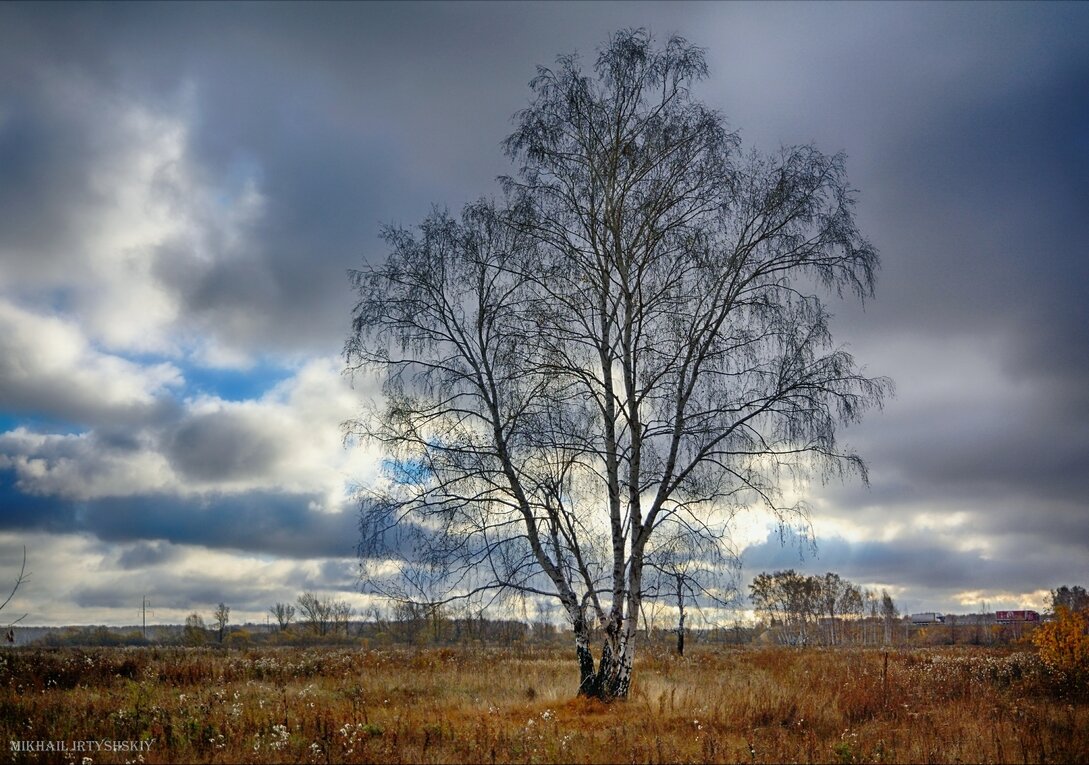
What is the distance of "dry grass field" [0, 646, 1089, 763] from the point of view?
32.0ft

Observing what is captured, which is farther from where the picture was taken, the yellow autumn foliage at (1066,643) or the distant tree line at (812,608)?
the distant tree line at (812,608)

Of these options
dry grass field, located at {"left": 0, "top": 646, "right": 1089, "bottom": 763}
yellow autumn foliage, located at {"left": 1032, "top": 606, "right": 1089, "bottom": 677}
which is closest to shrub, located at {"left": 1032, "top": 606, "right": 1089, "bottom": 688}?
yellow autumn foliage, located at {"left": 1032, "top": 606, "right": 1089, "bottom": 677}

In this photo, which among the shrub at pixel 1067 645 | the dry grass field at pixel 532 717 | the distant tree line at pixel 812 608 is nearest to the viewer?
the dry grass field at pixel 532 717

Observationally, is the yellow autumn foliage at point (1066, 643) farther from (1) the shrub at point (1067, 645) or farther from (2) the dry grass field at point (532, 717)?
(2) the dry grass field at point (532, 717)

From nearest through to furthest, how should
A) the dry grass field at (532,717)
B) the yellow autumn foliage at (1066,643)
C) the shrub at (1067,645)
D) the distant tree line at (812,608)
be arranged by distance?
the dry grass field at (532,717)
the shrub at (1067,645)
the yellow autumn foliage at (1066,643)
the distant tree line at (812,608)

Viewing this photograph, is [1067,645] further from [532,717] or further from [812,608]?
[812,608]

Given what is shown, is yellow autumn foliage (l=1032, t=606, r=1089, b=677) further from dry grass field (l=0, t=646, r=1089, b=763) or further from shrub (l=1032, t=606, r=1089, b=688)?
dry grass field (l=0, t=646, r=1089, b=763)

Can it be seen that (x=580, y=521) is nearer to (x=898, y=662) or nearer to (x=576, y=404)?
(x=576, y=404)

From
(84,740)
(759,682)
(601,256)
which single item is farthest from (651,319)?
(84,740)

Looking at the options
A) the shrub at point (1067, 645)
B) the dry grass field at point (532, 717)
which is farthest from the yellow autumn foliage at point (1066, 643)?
the dry grass field at point (532, 717)

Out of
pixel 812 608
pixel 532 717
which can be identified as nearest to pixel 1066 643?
pixel 532 717

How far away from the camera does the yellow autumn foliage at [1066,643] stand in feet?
58.8

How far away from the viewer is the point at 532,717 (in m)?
12.3

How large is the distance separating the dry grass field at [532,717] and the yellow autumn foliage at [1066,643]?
58 cm
